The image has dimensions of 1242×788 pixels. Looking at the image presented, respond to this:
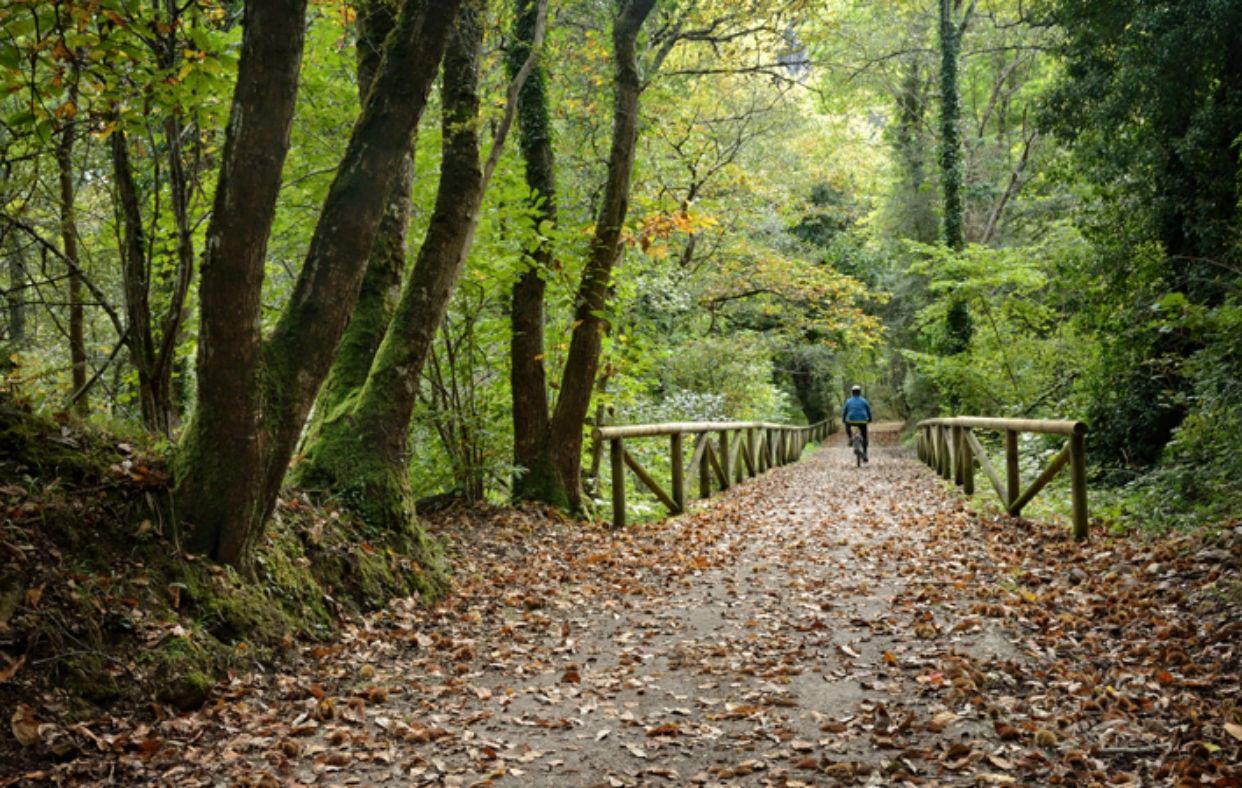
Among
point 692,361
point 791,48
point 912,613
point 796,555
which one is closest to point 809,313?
point 692,361

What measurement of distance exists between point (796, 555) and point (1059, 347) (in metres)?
10.1

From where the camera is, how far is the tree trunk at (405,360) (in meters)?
6.28

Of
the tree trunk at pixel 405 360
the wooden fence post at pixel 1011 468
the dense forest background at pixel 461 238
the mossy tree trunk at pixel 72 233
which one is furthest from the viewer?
the wooden fence post at pixel 1011 468

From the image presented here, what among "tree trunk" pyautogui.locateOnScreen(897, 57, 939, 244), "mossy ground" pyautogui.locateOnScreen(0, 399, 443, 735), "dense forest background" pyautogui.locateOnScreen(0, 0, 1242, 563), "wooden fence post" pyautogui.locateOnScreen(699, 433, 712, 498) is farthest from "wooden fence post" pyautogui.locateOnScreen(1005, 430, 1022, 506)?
"tree trunk" pyautogui.locateOnScreen(897, 57, 939, 244)

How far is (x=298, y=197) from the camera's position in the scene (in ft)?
27.4

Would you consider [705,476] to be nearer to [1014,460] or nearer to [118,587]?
[1014,460]

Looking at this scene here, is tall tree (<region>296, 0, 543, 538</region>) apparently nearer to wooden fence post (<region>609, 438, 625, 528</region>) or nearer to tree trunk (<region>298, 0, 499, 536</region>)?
tree trunk (<region>298, 0, 499, 536</region>)

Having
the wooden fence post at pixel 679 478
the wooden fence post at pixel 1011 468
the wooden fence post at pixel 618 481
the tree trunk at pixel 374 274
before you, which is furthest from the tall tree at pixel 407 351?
the wooden fence post at pixel 1011 468

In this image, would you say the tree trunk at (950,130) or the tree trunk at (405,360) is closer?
the tree trunk at (405,360)

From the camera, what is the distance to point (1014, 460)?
880 cm

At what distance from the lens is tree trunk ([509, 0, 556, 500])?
9195mm

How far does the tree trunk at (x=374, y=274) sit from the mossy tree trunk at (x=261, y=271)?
6.64 ft

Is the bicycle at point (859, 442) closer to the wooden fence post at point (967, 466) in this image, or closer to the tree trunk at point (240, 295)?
the wooden fence post at point (967, 466)

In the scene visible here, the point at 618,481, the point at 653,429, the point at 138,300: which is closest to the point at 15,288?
the point at 138,300
